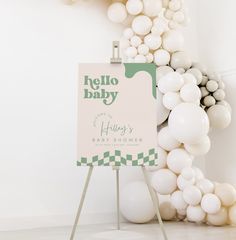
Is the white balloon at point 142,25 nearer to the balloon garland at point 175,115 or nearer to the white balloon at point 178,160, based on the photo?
the balloon garland at point 175,115

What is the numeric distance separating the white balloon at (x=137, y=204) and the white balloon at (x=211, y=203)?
0.36 m

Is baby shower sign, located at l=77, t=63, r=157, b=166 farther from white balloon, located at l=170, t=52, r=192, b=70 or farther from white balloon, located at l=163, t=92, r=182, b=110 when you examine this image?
white balloon, located at l=170, t=52, r=192, b=70

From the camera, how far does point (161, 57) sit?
272 centimetres

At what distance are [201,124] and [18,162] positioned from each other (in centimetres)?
120

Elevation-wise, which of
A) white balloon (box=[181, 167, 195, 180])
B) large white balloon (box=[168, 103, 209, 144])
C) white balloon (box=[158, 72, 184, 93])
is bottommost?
white balloon (box=[181, 167, 195, 180])

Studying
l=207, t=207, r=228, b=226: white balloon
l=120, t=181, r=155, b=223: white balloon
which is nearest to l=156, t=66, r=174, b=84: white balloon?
l=120, t=181, r=155, b=223: white balloon

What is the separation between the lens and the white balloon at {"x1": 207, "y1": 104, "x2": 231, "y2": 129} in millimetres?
2711

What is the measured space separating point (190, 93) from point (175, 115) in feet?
0.57

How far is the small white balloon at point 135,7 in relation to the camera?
269 cm

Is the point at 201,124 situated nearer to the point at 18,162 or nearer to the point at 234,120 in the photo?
the point at 234,120

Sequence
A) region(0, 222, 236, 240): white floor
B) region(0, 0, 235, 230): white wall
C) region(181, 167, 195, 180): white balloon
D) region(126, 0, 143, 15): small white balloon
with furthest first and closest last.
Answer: region(126, 0, 143, 15): small white balloon → region(0, 0, 235, 230): white wall → region(181, 167, 195, 180): white balloon → region(0, 222, 236, 240): white floor

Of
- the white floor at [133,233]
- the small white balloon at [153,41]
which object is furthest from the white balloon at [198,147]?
the small white balloon at [153,41]

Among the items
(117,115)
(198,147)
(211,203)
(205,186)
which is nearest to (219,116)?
(198,147)

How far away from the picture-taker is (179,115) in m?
2.41
